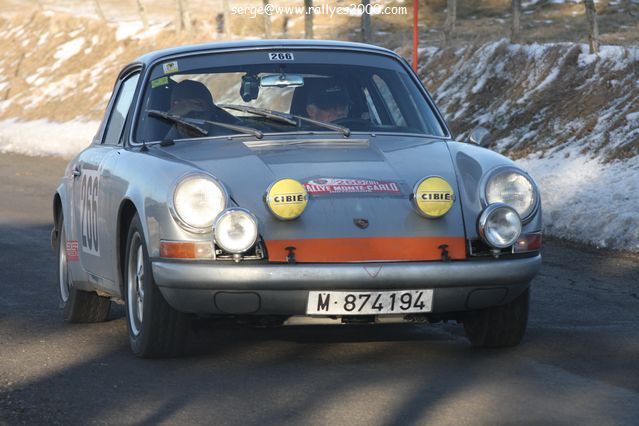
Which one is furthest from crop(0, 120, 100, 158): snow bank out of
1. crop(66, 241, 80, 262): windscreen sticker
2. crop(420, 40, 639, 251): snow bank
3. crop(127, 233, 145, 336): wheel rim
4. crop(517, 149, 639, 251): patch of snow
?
crop(127, 233, 145, 336): wheel rim

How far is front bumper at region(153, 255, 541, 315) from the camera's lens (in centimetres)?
613

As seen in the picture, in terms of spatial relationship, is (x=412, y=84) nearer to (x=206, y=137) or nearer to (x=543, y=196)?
(x=206, y=137)

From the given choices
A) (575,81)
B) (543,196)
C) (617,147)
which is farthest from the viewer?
(575,81)

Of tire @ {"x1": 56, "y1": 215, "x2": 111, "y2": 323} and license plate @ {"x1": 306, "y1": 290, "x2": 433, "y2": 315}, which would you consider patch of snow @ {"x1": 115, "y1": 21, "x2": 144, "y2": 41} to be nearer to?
tire @ {"x1": 56, "y1": 215, "x2": 111, "y2": 323}

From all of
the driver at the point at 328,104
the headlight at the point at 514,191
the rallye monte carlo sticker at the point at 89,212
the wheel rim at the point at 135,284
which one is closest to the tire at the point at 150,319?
the wheel rim at the point at 135,284

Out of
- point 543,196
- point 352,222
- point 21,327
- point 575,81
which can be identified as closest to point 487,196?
point 352,222

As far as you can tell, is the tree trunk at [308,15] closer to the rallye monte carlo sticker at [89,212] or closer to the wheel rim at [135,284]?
the rallye monte carlo sticker at [89,212]

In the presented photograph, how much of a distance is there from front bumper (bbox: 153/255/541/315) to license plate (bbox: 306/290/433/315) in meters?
0.03

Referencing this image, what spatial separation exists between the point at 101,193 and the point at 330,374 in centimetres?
192

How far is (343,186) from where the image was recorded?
21.1 feet

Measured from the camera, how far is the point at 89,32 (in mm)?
53469

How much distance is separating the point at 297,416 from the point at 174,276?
46.1 inches

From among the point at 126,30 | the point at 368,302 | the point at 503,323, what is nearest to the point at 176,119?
the point at 368,302

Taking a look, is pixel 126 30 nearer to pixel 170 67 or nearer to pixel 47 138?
pixel 47 138
